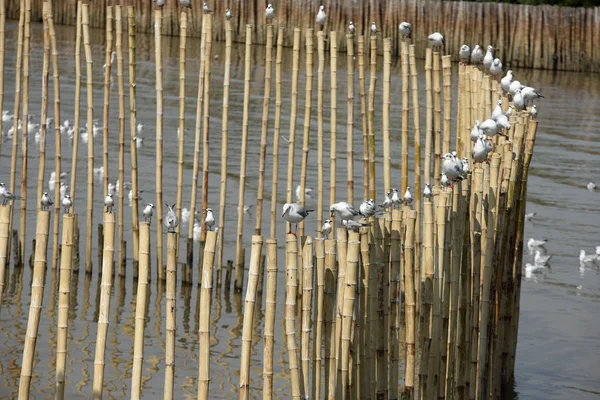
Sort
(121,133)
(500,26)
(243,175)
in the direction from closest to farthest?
(243,175) → (121,133) → (500,26)

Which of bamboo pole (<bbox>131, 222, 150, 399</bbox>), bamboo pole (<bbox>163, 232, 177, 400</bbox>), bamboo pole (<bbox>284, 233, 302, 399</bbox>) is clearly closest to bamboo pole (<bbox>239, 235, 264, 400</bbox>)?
bamboo pole (<bbox>284, 233, 302, 399</bbox>)

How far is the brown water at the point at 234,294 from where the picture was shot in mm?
6805

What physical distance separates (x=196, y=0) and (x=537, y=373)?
20758mm

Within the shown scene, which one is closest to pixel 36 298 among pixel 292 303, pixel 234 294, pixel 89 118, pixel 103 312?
pixel 103 312

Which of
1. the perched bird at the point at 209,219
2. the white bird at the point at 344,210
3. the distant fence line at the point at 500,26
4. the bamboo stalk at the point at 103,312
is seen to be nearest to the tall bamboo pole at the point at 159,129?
the perched bird at the point at 209,219

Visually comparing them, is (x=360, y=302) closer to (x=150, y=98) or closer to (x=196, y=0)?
(x=150, y=98)

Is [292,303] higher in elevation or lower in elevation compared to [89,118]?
lower

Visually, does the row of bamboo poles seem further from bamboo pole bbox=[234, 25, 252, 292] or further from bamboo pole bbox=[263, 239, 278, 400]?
bamboo pole bbox=[234, 25, 252, 292]

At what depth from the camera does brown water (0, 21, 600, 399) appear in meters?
6.80

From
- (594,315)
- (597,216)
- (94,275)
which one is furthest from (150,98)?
(594,315)

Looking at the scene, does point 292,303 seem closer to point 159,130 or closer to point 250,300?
point 250,300

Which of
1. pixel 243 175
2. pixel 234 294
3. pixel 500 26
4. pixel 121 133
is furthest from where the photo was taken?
pixel 500 26

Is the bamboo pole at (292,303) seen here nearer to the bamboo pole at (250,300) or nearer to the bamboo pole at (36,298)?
the bamboo pole at (250,300)

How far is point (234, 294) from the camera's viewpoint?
828 cm
